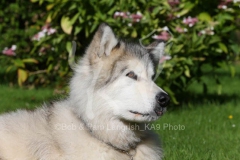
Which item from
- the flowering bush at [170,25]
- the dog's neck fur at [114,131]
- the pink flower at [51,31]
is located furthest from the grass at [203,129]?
the pink flower at [51,31]

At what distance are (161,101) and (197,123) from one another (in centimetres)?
325

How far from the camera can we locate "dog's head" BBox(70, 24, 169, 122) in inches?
170

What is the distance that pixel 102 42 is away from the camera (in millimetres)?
4379

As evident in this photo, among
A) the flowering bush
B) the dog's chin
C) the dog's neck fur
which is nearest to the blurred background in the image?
the flowering bush

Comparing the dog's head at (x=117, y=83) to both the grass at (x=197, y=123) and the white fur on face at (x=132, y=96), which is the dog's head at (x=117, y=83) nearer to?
the white fur on face at (x=132, y=96)

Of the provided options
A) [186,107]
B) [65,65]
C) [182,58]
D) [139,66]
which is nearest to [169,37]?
[182,58]

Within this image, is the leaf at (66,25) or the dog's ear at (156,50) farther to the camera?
the leaf at (66,25)

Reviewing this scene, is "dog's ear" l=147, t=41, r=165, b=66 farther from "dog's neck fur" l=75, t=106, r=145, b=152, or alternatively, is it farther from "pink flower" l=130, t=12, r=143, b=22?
"pink flower" l=130, t=12, r=143, b=22

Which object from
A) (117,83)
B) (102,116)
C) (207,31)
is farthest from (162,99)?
(207,31)

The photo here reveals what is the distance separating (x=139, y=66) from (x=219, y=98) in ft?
18.9

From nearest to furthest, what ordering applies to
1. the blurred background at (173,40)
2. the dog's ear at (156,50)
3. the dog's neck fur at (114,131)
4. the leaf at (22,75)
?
the dog's neck fur at (114,131), the dog's ear at (156,50), the blurred background at (173,40), the leaf at (22,75)

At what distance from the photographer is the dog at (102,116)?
4.34 meters

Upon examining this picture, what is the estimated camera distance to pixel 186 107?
8.69 meters

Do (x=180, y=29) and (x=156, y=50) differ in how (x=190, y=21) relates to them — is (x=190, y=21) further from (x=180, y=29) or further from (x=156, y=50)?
(x=156, y=50)
